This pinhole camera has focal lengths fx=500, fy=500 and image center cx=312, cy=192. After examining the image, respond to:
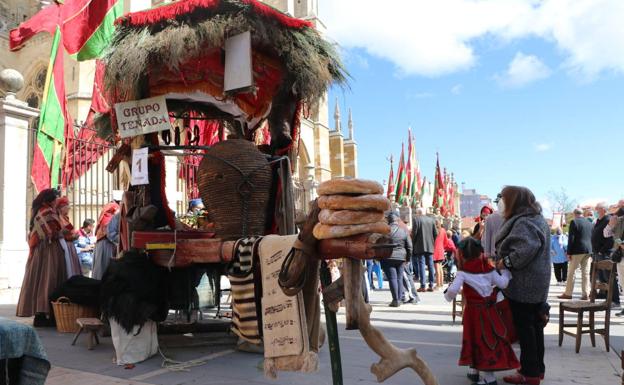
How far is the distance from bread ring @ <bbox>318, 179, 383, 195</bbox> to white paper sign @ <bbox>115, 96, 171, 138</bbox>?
350 centimetres

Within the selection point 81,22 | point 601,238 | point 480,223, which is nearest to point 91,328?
point 81,22

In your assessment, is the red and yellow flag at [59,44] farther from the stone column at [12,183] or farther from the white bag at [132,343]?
the white bag at [132,343]

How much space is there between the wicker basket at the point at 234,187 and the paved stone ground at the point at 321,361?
1.30 metres

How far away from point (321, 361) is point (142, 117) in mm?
3230

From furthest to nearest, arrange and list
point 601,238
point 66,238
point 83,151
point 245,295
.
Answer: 1. point 83,151
2. point 601,238
3. point 66,238
4. point 245,295

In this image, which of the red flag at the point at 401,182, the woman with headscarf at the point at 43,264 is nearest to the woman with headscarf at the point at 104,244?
the woman with headscarf at the point at 43,264

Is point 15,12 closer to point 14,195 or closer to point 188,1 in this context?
point 14,195

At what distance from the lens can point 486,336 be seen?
4.21 meters

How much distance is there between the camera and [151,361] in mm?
4965

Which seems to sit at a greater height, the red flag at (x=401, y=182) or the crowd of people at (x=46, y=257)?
the red flag at (x=401, y=182)

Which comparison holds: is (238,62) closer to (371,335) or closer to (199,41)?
(199,41)

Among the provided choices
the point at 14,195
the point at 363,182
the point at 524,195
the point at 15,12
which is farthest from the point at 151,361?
the point at 15,12

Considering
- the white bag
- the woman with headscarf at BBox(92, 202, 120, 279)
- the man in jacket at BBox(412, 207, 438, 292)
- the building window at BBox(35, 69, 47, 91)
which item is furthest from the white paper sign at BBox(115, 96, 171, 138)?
the building window at BBox(35, 69, 47, 91)

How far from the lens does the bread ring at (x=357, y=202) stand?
2369 millimetres
